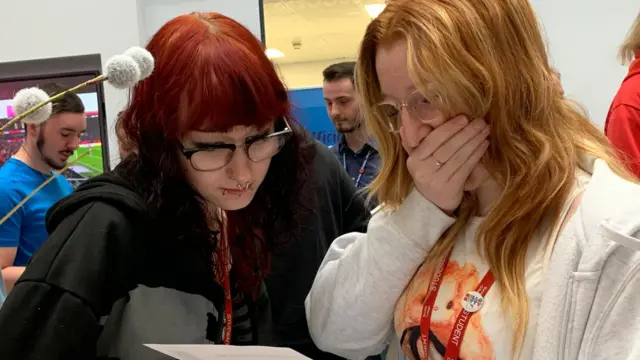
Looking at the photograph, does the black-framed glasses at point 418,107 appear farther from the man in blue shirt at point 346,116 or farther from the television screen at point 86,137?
the television screen at point 86,137

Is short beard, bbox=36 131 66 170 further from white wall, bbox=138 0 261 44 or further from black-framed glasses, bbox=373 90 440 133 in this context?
black-framed glasses, bbox=373 90 440 133

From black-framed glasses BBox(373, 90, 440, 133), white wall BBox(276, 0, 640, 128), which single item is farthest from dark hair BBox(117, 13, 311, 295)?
white wall BBox(276, 0, 640, 128)

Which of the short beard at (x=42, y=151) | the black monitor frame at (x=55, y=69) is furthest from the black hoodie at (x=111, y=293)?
the black monitor frame at (x=55, y=69)

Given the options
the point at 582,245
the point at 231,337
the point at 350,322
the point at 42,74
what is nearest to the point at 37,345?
the point at 231,337

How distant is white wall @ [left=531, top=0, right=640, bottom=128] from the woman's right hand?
10.5 ft

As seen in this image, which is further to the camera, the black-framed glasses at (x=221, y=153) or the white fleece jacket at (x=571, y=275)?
the black-framed glasses at (x=221, y=153)

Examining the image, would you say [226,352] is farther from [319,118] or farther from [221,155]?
[319,118]

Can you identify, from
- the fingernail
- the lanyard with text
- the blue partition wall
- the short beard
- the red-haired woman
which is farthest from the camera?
the blue partition wall

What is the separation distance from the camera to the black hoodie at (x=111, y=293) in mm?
830

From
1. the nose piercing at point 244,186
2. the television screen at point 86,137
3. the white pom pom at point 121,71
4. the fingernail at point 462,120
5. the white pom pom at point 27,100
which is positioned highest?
the white pom pom at point 121,71

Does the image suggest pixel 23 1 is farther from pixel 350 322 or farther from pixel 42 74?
pixel 350 322

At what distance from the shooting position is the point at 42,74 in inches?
157

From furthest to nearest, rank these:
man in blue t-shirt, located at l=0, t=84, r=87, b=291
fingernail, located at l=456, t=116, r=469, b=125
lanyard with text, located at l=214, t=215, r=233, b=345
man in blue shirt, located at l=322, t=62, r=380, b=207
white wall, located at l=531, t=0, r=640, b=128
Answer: white wall, located at l=531, t=0, r=640, b=128, man in blue shirt, located at l=322, t=62, r=380, b=207, man in blue t-shirt, located at l=0, t=84, r=87, b=291, lanyard with text, located at l=214, t=215, r=233, b=345, fingernail, located at l=456, t=116, r=469, b=125

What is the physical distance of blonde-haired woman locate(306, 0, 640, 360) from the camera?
0.81m
